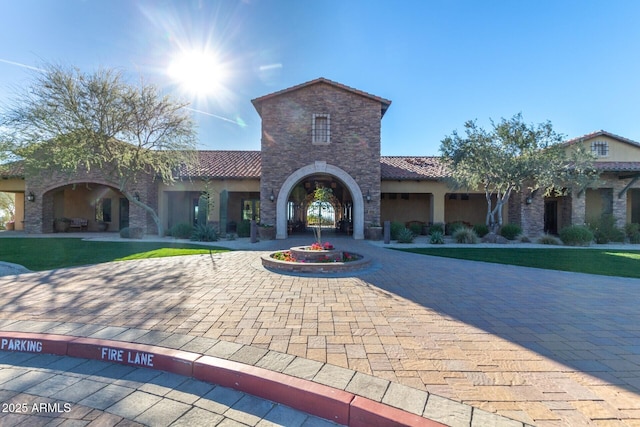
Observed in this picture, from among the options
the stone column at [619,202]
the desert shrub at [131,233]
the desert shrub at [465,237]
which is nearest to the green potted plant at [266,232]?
the desert shrub at [131,233]

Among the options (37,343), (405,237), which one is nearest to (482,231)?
(405,237)

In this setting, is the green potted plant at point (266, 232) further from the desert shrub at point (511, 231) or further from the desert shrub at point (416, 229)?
the desert shrub at point (511, 231)

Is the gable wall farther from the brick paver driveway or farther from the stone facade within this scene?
the brick paver driveway

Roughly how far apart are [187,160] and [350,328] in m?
15.6

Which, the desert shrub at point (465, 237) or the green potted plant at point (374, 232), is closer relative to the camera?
the desert shrub at point (465, 237)

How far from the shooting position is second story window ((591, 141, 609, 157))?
743 inches

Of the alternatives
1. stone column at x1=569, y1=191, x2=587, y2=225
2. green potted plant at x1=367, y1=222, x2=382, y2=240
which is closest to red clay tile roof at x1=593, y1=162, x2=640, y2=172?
stone column at x1=569, y1=191, x2=587, y2=225

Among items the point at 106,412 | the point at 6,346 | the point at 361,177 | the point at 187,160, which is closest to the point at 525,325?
the point at 106,412

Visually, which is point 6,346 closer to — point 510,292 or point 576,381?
point 576,381

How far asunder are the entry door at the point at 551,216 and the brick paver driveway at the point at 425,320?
16.5 meters

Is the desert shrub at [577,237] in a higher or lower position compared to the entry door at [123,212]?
lower

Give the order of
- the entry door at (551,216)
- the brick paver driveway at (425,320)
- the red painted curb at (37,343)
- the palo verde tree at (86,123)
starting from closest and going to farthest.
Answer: the brick paver driveway at (425,320), the red painted curb at (37,343), the palo verde tree at (86,123), the entry door at (551,216)

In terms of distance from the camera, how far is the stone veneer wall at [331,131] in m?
16.5

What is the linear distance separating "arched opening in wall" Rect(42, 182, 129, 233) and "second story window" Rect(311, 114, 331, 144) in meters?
15.2
